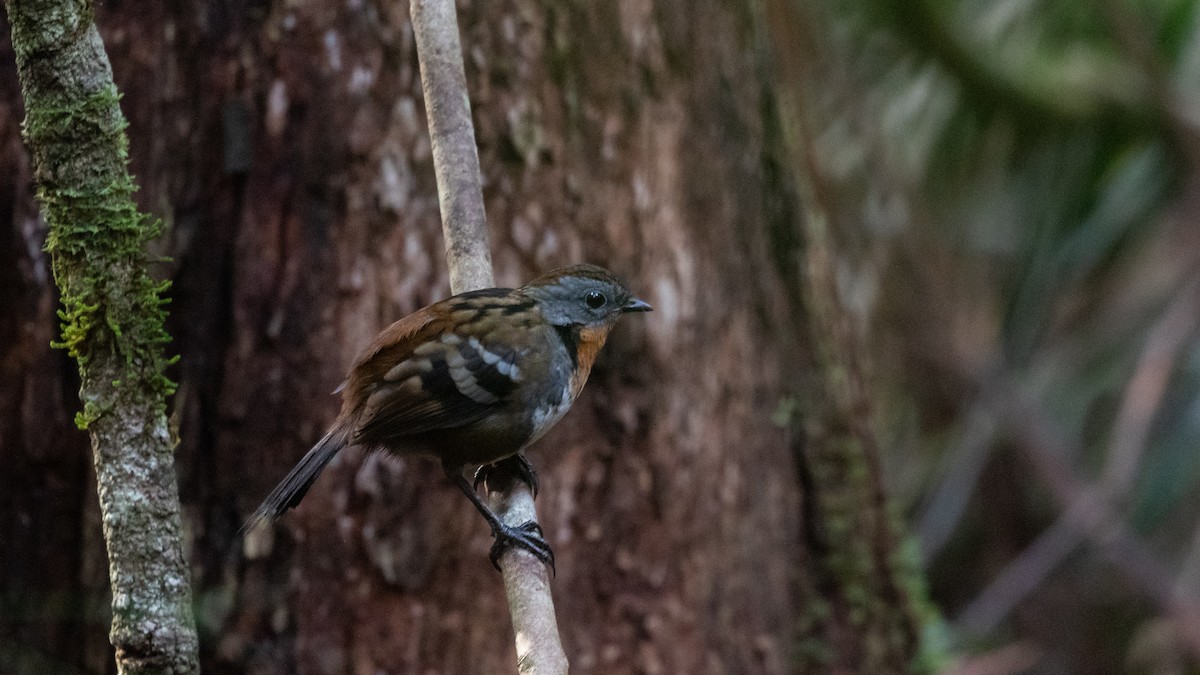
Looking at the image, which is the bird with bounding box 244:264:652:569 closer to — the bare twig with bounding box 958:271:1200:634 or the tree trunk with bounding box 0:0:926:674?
the tree trunk with bounding box 0:0:926:674

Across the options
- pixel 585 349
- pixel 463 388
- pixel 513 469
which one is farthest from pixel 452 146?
pixel 513 469

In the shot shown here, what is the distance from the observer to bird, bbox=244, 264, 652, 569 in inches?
108

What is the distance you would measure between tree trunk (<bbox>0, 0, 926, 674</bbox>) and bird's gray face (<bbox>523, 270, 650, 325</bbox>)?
66 centimetres

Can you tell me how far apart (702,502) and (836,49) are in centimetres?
373

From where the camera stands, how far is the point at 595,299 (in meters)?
3.04

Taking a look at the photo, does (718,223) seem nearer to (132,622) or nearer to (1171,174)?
(132,622)

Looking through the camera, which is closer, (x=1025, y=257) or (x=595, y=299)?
(x=595, y=299)

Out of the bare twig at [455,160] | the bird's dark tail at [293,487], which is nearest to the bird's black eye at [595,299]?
the bare twig at [455,160]

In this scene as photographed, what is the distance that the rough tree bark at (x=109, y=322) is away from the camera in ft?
6.36

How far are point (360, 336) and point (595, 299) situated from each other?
2.61 feet

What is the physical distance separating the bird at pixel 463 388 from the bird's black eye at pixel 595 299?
0.14 m

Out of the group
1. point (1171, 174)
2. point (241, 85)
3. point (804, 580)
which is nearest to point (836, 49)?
point (1171, 174)

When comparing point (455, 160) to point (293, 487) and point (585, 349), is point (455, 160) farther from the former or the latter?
point (293, 487)

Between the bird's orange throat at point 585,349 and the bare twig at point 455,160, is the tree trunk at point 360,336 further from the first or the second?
the bare twig at point 455,160
